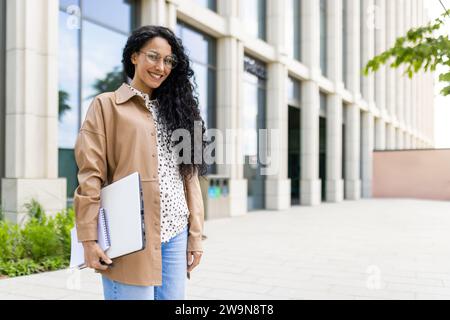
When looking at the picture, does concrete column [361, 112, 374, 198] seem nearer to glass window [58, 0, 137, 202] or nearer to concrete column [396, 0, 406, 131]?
concrete column [396, 0, 406, 131]

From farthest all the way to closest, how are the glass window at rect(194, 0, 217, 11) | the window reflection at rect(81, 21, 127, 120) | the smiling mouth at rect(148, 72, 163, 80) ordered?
the glass window at rect(194, 0, 217, 11)
the window reflection at rect(81, 21, 127, 120)
the smiling mouth at rect(148, 72, 163, 80)

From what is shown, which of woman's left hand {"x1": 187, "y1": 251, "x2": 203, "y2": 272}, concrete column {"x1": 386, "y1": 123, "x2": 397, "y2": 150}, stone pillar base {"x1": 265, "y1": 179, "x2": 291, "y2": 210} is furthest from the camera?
concrete column {"x1": 386, "y1": 123, "x2": 397, "y2": 150}

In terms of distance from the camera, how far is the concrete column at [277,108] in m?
17.7

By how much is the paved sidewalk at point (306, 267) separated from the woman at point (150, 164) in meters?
2.83

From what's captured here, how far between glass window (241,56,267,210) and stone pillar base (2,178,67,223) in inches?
324

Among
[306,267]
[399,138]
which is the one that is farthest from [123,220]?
[399,138]

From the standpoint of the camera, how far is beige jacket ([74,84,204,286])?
208 cm

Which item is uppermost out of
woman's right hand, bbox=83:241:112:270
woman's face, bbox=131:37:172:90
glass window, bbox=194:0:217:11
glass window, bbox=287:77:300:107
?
glass window, bbox=194:0:217:11

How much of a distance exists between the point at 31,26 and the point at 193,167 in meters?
7.21

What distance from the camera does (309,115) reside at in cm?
2084

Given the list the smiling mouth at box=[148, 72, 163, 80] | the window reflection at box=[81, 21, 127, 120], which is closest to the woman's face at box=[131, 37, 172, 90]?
the smiling mouth at box=[148, 72, 163, 80]

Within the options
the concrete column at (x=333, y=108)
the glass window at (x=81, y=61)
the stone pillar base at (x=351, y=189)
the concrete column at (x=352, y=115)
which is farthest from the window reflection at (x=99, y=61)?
the stone pillar base at (x=351, y=189)

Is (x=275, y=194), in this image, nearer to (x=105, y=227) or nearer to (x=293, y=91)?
(x=293, y=91)
